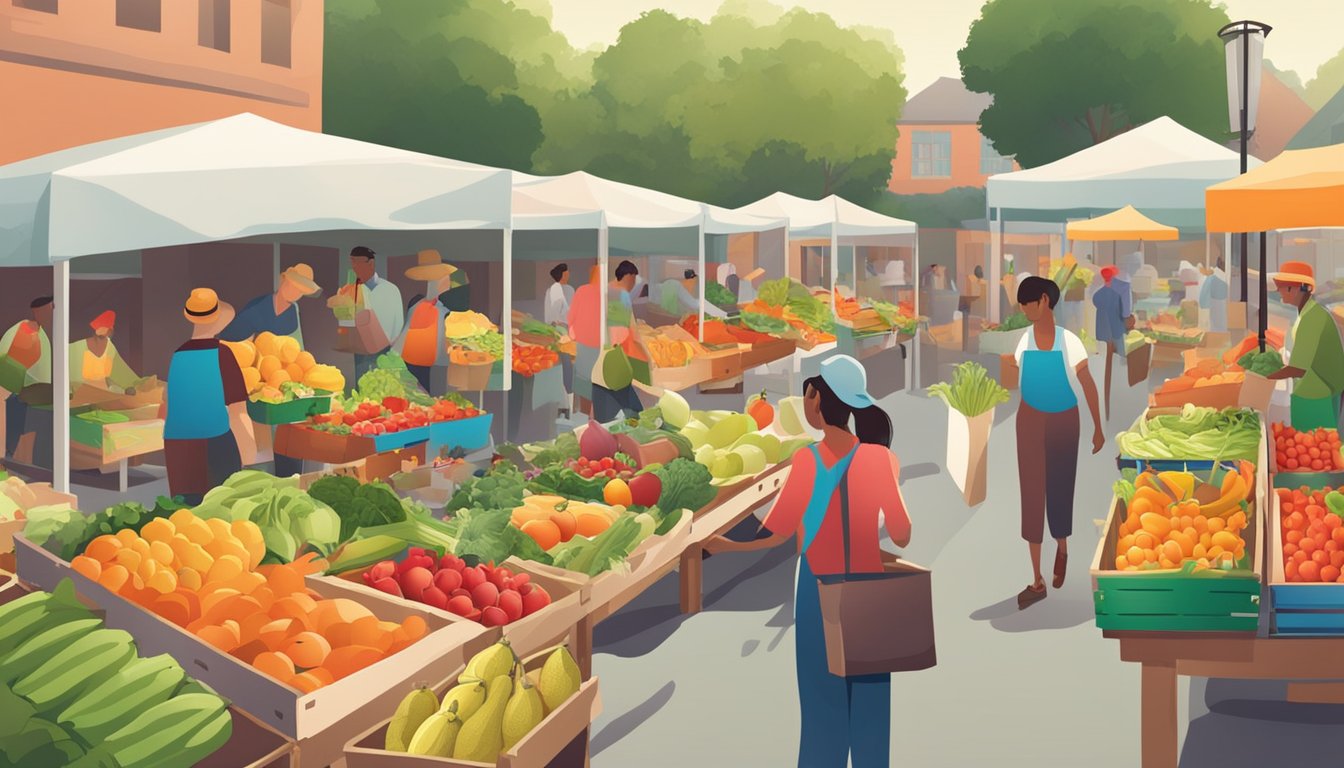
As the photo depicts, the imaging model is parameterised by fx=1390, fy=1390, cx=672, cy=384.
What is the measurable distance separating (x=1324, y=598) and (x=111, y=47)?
44.5ft

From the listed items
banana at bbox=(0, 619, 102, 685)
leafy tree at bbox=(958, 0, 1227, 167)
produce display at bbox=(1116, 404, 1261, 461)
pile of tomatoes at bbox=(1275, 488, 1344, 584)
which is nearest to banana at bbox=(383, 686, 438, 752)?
banana at bbox=(0, 619, 102, 685)

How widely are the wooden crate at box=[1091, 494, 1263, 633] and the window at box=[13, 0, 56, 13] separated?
481 inches

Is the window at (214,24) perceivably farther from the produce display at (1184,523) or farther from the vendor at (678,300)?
the produce display at (1184,523)

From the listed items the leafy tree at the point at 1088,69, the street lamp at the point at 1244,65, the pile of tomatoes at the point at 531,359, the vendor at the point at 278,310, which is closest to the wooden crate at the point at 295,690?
the vendor at the point at 278,310

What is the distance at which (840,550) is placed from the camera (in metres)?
4.65

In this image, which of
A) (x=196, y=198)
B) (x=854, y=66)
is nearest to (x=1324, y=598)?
(x=196, y=198)

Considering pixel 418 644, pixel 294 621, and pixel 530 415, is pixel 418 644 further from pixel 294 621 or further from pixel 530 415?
pixel 530 415

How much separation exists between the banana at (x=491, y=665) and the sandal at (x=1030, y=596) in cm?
431

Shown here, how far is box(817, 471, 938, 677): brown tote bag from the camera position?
4508mm

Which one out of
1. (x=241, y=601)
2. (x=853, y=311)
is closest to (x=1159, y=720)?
(x=241, y=601)

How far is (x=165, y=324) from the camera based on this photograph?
44.3ft

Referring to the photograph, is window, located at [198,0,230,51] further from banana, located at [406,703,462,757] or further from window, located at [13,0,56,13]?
banana, located at [406,703,462,757]

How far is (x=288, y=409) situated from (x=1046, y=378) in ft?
17.0

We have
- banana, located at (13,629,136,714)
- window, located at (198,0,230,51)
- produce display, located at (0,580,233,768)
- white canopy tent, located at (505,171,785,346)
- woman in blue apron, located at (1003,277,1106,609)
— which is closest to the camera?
produce display, located at (0,580,233,768)
